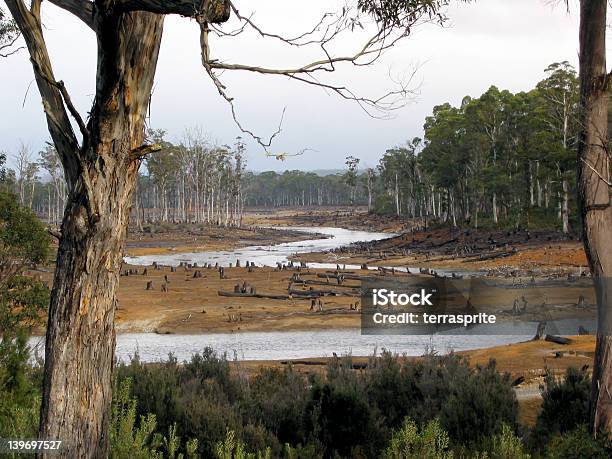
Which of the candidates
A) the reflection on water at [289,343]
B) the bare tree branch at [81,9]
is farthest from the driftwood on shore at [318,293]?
the bare tree branch at [81,9]

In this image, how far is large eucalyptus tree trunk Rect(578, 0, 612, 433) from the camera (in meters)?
5.89

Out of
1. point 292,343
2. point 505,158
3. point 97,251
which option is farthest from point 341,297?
point 505,158

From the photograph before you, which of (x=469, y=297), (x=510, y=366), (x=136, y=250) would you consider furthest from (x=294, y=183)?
(x=510, y=366)

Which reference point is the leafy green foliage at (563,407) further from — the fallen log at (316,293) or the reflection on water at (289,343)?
the fallen log at (316,293)

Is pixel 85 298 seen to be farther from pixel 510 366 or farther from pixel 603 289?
pixel 510 366

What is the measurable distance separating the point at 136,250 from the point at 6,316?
47101 mm

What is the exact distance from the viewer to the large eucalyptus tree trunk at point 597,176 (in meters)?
5.89

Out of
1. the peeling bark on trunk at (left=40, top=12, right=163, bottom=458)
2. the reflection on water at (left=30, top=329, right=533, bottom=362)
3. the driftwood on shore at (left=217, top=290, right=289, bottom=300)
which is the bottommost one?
the reflection on water at (left=30, top=329, right=533, bottom=362)

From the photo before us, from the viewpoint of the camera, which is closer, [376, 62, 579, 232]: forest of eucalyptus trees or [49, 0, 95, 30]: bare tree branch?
[49, 0, 95, 30]: bare tree branch

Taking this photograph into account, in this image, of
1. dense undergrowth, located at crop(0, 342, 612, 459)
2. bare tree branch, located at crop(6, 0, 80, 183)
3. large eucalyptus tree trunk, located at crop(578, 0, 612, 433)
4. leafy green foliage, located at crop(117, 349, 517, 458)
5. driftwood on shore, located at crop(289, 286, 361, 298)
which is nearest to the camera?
bare tree branch, located at crop(6, 0, 80, 183)

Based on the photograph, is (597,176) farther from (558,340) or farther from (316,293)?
(316,293)

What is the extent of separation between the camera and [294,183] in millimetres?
151125

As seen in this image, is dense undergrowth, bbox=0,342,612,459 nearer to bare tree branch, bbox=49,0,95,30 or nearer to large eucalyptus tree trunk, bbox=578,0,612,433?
large eucalyptus tree trunk, bbox=578,0,612,433

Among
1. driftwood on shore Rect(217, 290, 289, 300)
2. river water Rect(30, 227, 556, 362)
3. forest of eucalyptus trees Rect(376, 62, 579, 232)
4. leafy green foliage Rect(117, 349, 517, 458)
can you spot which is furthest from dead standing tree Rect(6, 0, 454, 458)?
forest of eucalyptus trees Rect(376, 62, 579, 232)
